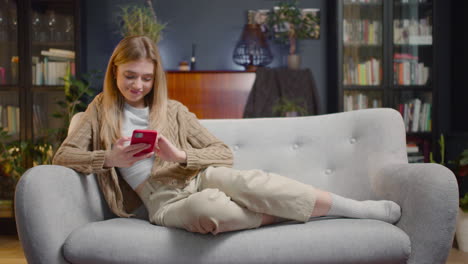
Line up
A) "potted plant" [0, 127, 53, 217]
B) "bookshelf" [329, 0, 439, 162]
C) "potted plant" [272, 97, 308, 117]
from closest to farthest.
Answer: "potted plant" [0, 127, 53, 217]
"potted plant" [272, 97, 308, 117]
"bookshelf" [329, 0, 439, 162]

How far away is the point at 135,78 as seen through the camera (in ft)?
5.93

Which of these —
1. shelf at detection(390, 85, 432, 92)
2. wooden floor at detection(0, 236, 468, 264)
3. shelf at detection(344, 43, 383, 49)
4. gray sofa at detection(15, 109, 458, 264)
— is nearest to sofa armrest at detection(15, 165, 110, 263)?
gray sofa at detection(15, 109, 458, 264)

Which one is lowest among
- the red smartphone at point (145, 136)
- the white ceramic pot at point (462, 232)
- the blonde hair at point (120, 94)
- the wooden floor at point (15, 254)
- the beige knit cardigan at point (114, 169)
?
the wooden floor at point (15, 254)

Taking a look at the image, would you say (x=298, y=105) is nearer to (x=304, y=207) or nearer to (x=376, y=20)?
(x=376, y=20)

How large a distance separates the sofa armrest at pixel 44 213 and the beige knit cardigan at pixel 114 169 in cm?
11

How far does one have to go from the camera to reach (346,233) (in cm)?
146

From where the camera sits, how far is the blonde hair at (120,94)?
1.78m

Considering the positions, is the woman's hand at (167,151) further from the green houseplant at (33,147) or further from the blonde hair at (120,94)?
the green houseplant at (33,147)

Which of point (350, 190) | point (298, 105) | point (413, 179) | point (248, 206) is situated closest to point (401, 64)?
point (298, 105)

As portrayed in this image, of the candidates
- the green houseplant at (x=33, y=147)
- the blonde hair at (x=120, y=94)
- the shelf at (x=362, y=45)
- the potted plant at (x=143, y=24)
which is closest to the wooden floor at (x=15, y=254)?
the green houseplant at (x=33, y=147)

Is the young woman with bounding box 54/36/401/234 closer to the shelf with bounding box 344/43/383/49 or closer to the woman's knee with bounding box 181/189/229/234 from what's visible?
the woman's knee with bounding box 181/189/229/234

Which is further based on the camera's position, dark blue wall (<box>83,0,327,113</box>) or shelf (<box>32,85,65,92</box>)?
dark blue wall (<box>83,0,327,113</box>)

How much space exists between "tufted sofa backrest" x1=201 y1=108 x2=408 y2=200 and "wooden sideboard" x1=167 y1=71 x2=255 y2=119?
1.78 metres

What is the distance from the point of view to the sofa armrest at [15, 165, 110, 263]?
1.44 metres
